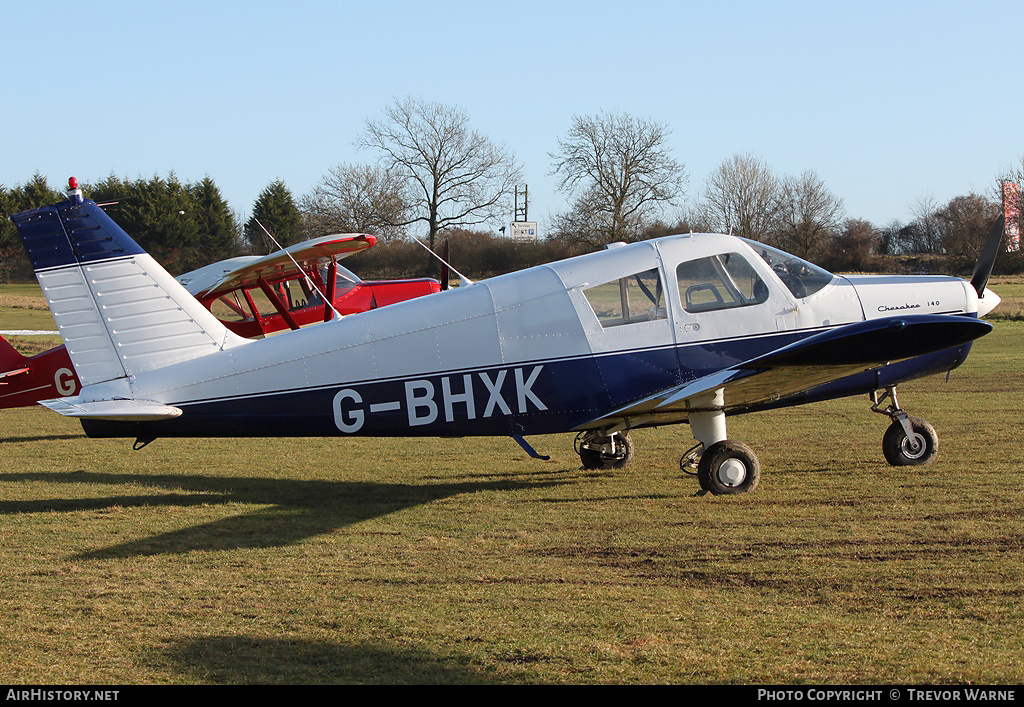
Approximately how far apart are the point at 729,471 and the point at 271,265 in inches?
321

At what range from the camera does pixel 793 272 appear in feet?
27.3

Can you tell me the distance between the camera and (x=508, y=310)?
25.7 ft

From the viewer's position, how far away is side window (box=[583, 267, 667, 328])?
311 inches

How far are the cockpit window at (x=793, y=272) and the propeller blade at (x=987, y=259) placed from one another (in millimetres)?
1843

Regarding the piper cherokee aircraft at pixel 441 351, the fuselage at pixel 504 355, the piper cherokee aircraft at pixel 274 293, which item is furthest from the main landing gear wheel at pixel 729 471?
the piper cherokee aircraft at pixel 274 293

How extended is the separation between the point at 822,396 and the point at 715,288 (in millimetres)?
1525

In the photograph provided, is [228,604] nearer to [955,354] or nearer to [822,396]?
[822,396]

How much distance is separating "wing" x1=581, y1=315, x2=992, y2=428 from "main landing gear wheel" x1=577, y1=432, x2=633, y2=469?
1.34m

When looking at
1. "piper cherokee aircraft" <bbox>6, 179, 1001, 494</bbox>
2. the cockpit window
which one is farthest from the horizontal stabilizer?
the cockpit window

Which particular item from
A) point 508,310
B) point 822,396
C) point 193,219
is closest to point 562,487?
point 508,310

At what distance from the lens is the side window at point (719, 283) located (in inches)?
314

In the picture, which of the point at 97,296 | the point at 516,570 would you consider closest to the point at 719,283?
the point at 516,570

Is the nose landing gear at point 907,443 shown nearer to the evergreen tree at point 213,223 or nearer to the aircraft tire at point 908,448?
the aircraft tire at point 908,448

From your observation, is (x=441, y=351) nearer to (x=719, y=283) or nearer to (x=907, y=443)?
(x=719, y=283)
